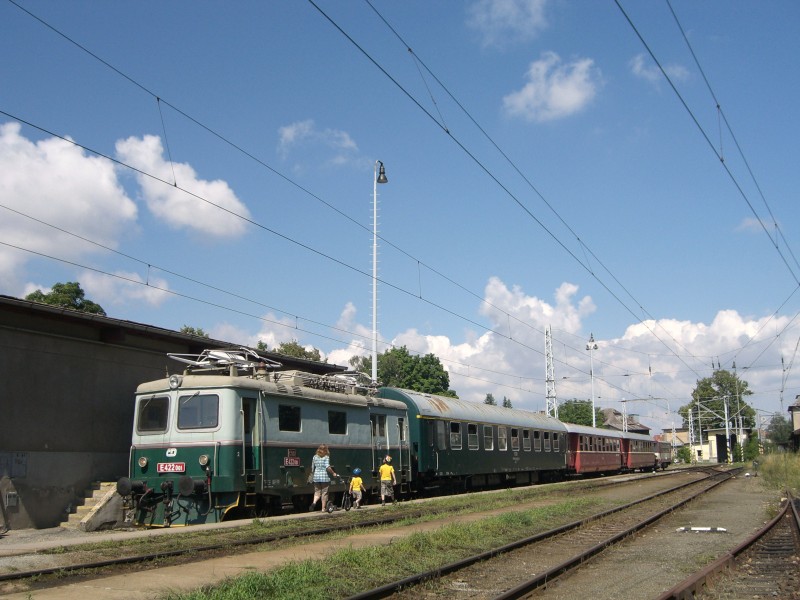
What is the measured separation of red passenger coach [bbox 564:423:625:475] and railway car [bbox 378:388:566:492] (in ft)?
10.1

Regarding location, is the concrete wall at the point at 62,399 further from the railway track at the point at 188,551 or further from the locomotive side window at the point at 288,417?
the railway track at the point at 188,551

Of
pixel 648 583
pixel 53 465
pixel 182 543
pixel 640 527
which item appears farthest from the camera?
pixel 53 465

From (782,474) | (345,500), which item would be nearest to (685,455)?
(782,474)

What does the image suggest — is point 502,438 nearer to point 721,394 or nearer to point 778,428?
point 721,394

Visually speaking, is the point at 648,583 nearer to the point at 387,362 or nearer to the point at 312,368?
the point at 312,368

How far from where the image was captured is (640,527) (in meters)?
15.8

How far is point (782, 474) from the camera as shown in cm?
3678

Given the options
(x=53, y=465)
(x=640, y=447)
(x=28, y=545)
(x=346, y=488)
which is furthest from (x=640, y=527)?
(x=640, y=447)

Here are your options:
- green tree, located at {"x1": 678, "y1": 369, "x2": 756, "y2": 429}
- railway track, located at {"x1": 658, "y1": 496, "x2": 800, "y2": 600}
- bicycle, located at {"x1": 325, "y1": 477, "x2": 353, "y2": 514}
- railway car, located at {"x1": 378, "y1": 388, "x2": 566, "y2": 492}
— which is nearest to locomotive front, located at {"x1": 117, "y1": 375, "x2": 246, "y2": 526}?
bicycle, located at {"x1": 325, "y1": 477, "x2": 353, "y2": 514}

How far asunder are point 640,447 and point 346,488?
1543 inches

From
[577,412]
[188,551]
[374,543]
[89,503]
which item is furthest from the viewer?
[577,412]

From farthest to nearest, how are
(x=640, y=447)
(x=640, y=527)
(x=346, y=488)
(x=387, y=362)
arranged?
(x=387, y=362) < (x=640, y=447) < (x=346, y=488) < (x=640, y=527)

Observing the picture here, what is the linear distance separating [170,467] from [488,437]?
49.7ft

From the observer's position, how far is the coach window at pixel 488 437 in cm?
2878
